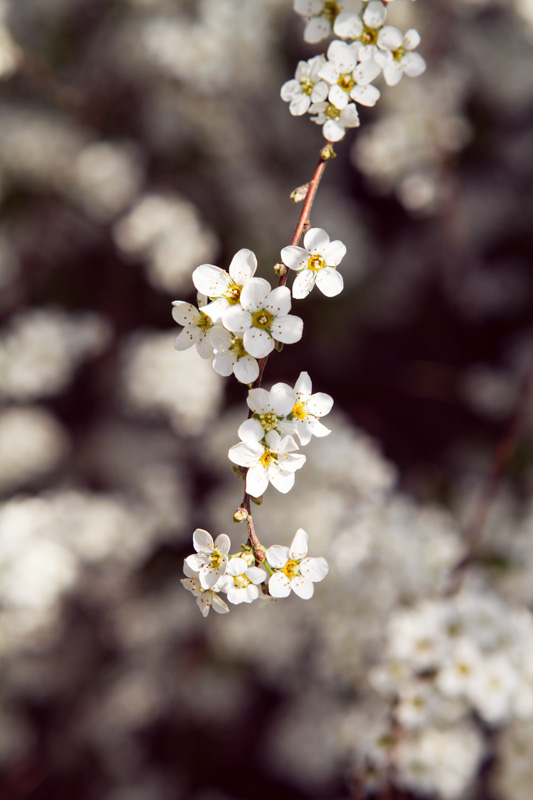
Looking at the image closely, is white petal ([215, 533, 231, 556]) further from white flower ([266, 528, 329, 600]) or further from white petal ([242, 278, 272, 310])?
white petal ([242, 278, 272, 310])

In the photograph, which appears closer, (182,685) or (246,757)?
(182,685)

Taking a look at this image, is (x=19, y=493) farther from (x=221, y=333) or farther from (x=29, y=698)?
(x=221, y=333)

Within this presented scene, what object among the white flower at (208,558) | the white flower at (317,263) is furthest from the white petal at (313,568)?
the white flower at (317,263)

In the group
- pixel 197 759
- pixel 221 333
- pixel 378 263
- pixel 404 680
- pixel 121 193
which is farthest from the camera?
pixel 378 263

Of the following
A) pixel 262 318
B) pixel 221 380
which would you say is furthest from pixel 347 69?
pixel 221 380

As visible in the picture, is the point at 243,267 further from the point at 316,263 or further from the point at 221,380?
the point at 221,380

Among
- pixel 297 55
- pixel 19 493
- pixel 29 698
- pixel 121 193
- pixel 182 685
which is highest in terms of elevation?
pixel 297 55

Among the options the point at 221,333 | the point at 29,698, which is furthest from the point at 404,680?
the point at 29,698
